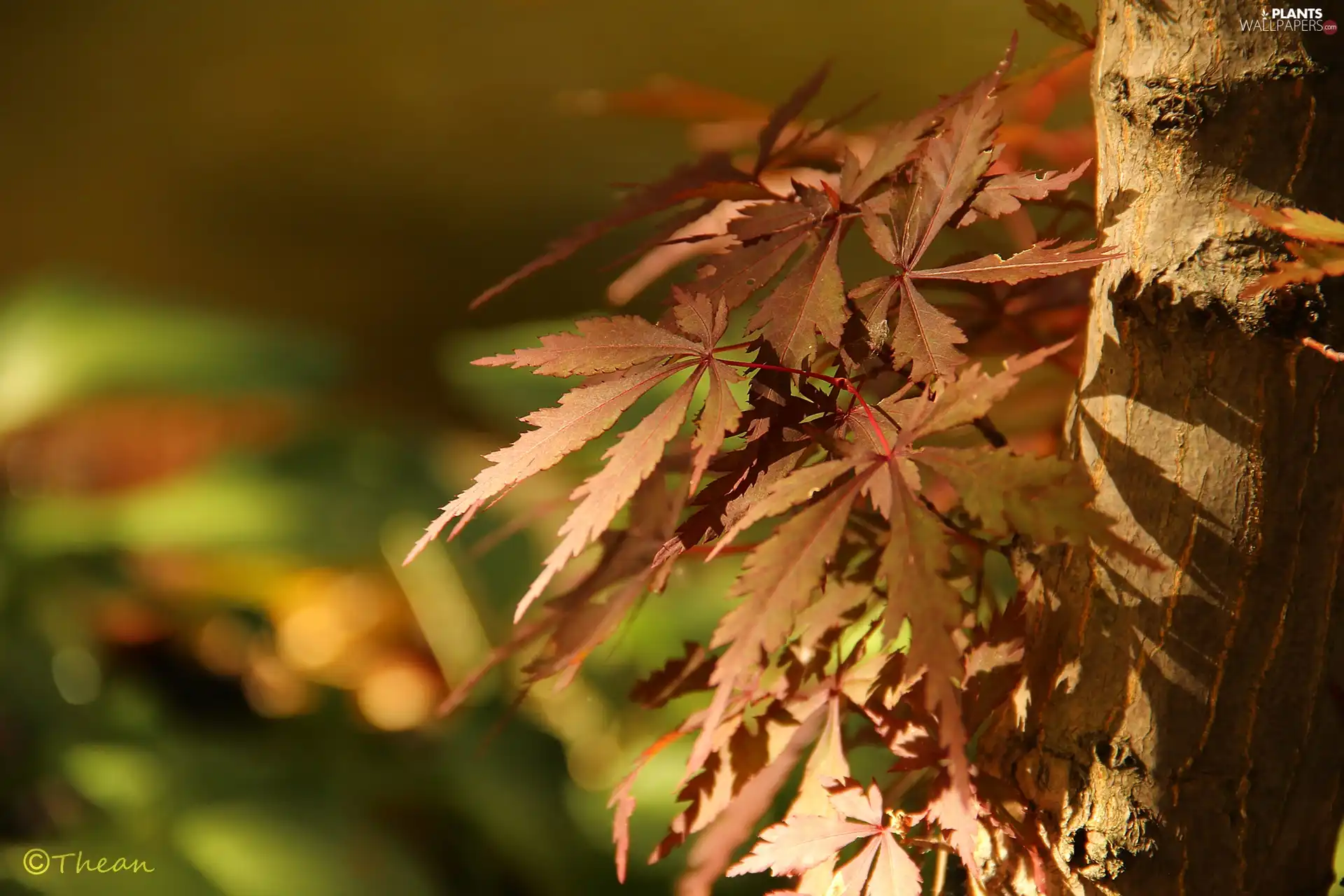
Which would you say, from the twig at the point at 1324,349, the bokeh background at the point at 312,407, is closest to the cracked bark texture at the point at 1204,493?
the twig at the point at 1324,349

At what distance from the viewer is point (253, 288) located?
2.22m

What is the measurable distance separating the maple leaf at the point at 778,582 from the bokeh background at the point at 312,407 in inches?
8.5

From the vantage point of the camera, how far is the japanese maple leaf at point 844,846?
14.5 inches

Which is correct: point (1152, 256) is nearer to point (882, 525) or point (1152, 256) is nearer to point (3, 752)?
point (882, 525)

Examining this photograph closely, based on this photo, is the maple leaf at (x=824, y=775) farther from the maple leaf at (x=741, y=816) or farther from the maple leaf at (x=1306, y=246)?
the maple leaf at (x=1306, y=246)

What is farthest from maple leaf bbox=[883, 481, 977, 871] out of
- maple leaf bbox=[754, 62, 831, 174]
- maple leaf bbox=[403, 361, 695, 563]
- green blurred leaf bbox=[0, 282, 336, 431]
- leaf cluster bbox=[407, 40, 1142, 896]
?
green blurred leaf bbox=[0, 282, 336, 431]

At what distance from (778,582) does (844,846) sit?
14cm

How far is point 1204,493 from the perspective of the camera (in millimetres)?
358

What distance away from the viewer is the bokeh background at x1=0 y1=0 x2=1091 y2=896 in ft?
3.62

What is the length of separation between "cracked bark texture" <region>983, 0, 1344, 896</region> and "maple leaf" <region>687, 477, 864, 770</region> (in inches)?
5.4

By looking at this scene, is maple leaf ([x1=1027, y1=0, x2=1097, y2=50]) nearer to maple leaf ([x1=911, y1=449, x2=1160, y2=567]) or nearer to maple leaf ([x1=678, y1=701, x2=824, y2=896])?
maple leaf ([x1=911, y1=449, x2=1160, y2=567])

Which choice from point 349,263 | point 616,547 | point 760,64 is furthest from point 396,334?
point 616,547

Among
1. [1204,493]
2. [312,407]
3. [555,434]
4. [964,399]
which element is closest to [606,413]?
[555,434]

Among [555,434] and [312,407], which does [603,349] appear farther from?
[312,407]
